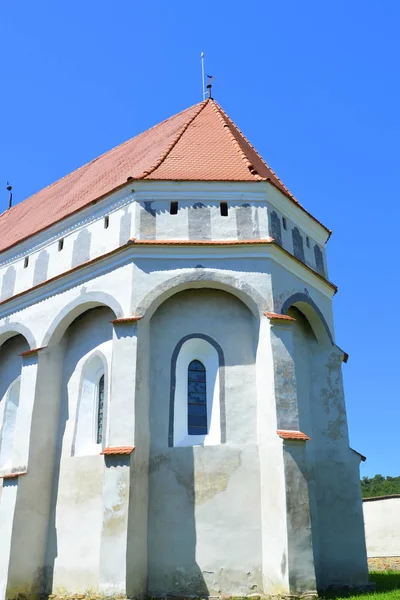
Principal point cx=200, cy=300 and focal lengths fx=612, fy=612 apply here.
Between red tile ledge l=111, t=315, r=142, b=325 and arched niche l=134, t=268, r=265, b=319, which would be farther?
arched niche l=134, t=268, r=265, b=319

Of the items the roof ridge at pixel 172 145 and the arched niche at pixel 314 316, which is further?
the roof ridge at pixel 172 145

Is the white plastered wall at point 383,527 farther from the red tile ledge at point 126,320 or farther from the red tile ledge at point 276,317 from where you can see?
the red tile ledge at point 126,320

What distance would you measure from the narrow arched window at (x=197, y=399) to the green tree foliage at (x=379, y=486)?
3809 centimetres

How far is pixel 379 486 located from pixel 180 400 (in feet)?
159

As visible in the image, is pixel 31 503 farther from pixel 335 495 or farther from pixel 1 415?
pixel 335 495

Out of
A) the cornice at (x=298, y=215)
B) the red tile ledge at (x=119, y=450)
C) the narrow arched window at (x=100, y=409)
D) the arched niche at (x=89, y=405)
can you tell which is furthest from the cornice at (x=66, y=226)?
the red tile ledge at (x=119, y=450)

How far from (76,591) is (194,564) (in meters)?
2.57

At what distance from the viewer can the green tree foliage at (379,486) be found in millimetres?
49903

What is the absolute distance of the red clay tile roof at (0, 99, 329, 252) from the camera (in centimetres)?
1493

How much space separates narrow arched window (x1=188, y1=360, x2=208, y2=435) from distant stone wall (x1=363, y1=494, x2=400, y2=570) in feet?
44.7

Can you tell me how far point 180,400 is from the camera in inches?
513

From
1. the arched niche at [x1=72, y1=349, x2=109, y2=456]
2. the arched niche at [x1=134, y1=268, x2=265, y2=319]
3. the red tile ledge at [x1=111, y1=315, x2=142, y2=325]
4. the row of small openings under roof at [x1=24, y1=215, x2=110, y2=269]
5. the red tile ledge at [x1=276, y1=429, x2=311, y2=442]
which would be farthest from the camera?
the row of small openings under roof at [x1=24, y1=215, x2=110, y2=269]

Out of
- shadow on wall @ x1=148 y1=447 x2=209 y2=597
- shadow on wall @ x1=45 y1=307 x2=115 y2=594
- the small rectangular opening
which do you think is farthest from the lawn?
the small rectangular opening

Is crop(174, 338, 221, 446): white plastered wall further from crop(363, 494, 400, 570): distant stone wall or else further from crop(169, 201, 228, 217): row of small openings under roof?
crop(363, 494, 400, 570): distant stone wall
